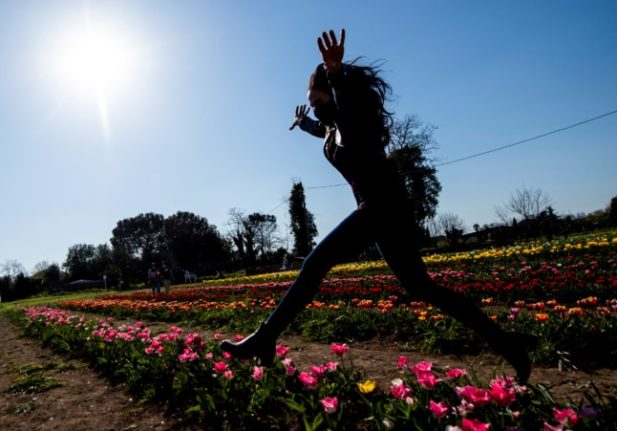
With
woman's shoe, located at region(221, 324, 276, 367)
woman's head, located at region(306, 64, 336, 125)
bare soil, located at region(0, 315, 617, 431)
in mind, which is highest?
woman's head, located at region(306, 64, 336, 125)

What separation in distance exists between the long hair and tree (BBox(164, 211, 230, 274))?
6504cm

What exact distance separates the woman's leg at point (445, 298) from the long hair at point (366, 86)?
63 cm

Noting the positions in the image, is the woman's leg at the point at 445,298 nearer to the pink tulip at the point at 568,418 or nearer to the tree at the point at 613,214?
the pink tulip at the point at 568,418

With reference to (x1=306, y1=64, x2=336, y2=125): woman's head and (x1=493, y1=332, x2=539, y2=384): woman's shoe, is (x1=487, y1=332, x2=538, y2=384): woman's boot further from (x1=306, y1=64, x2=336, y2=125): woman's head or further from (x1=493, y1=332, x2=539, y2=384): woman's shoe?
(x1=306, y1=64, x2=336, y2=125): woman's head

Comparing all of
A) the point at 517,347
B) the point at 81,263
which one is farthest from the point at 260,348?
the point at 81,263

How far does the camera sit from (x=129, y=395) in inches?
133

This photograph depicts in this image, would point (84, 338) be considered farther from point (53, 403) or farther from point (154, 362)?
point (154, 362)

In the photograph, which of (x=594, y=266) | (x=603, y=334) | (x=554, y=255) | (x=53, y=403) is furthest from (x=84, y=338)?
(x=554, y=255)

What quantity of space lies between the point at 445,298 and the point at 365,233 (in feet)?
1.78

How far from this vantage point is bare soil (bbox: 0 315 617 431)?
8.69 ft

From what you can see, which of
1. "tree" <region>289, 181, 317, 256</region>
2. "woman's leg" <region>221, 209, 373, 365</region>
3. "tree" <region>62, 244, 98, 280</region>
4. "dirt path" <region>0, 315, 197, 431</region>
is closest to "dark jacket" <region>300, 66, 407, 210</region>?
"woman's leg" <region>221, 209, 373, 365</region>

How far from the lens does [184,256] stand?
68.9m

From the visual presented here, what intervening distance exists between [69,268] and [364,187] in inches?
3945

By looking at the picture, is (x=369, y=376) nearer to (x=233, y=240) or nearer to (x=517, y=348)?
(x=517, y=348)
